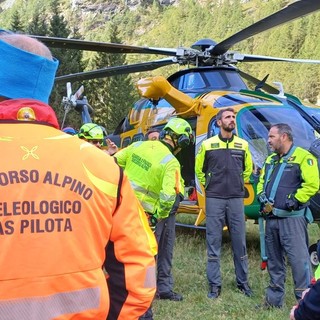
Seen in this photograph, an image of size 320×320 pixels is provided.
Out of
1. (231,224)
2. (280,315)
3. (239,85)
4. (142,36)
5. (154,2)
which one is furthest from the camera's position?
(154,2)

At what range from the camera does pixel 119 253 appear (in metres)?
1.40

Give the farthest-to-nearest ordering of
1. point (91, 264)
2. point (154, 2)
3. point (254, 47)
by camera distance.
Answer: point (154, 2) → point (254, 47) → point (91, 264)

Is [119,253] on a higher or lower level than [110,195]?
lower

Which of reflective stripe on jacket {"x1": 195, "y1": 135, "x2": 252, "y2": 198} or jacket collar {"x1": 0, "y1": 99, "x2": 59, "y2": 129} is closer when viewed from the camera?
jacket collar {"x1": 0, "y1": 99, "x2": 59, "y2": 129}

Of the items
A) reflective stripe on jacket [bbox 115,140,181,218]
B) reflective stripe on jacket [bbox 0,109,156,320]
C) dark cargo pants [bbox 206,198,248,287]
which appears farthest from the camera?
dark cargo pants [bbox 206,198,248,287]

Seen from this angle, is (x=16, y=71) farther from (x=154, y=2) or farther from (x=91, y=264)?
(x=154, y=2)

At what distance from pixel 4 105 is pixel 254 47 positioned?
3482 inches

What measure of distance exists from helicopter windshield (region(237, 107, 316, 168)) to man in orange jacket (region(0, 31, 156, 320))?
5649 millimetres

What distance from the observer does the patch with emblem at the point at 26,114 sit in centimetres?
132

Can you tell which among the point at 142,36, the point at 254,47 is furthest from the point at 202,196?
the point at 142,36

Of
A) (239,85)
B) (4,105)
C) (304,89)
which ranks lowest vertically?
(304,89)

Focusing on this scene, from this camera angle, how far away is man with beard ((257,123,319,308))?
14.7ft

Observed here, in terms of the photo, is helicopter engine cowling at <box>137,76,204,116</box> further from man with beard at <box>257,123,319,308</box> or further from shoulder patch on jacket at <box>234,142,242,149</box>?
man with beard at <box>257,123,319,308</box>

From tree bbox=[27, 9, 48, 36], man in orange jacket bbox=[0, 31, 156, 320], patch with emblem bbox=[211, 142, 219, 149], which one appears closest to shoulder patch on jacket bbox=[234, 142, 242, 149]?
patch with emblem bbox=[211, 142, 219, 149]
